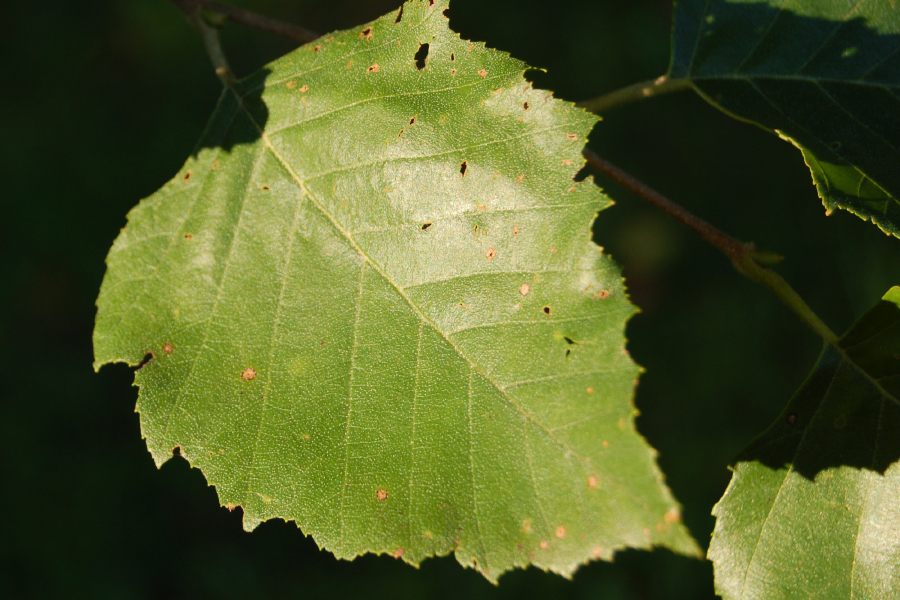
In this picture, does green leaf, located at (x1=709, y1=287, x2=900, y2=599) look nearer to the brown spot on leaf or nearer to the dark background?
the brown spot on leaf

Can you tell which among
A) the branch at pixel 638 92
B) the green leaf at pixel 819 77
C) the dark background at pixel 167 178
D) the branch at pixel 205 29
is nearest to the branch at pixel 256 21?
the branch at pixel 205 29

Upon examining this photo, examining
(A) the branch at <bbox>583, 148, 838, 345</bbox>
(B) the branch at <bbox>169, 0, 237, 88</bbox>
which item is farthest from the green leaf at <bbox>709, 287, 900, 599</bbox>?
(B) the branch at <bbox>169, 0, 237, 88</bbox>

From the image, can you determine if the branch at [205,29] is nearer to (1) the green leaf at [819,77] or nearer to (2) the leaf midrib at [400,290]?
(2) the leaf midrib at [400,290]

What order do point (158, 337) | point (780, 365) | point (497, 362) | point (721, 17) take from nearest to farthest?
1. point (497, 362)
2. point (158, 337)
3. point (721, 17)
4. point (780, 365)

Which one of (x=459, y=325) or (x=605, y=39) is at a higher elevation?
(x=459, y=325)

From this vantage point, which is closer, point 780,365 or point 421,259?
point 421,259

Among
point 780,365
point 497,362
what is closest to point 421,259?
point 497,362

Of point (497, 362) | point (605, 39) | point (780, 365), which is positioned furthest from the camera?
point (605, 39)

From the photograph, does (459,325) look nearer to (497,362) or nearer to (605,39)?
(497,362)

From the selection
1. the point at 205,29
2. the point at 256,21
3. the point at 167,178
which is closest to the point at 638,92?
the point at 256,21
